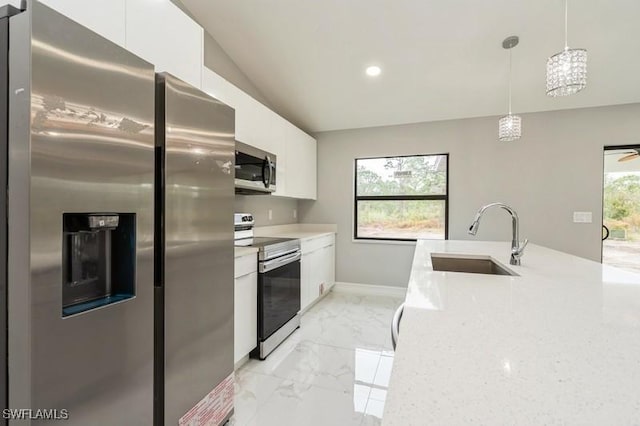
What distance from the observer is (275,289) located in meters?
2.41

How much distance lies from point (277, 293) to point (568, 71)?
2.44 meters

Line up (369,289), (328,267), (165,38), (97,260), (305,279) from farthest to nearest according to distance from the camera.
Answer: (369,289) < (328,267) < (305,279) < (165,38) < (97,260)

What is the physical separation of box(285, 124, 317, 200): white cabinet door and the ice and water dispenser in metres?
2.37

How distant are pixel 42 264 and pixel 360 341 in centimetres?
237

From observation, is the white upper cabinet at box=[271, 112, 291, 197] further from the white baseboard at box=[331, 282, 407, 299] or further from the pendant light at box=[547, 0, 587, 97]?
the pendant light at box=[547, 0, 587, 97]

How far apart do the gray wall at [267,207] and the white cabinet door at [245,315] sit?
3.19ft

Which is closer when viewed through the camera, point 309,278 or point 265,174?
point 265,174

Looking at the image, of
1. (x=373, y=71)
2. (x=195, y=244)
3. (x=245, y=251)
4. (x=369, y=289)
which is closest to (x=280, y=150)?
(x=373, y=71)

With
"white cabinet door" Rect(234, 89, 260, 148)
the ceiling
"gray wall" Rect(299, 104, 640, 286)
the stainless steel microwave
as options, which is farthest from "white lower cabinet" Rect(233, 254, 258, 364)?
"gray wall" Rect(299, 104, 640, 286)

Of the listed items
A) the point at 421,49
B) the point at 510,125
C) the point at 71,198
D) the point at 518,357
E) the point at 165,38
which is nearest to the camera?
the point at 518,357

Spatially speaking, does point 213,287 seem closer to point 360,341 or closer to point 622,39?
point 360,341

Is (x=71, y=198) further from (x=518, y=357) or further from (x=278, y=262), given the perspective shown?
(x=278, y=262)

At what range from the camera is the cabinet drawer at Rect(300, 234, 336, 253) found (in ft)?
10.1

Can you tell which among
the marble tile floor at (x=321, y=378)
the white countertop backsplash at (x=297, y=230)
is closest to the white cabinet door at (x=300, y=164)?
the white countertop backsplash at (x=297, y=230)
